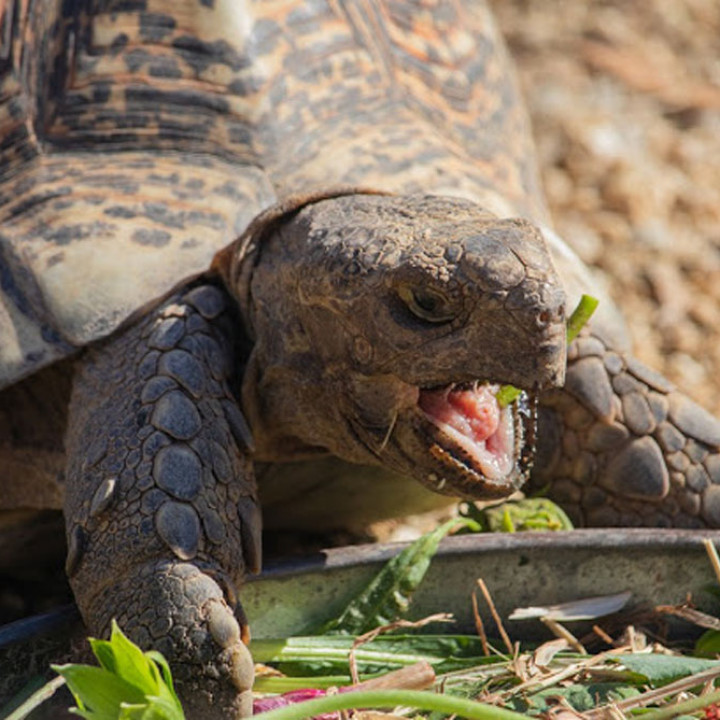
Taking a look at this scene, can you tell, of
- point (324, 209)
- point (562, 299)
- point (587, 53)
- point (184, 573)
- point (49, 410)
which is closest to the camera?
point (562, 299)

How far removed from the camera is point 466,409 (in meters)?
2.62

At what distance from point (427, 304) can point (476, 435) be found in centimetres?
29

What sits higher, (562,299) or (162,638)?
(562,299)

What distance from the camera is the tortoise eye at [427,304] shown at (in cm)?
242

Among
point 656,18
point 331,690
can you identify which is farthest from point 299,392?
point 656,18

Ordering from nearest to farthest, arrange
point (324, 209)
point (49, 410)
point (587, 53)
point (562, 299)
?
1. point (562, 299)
2. point (324, 209)
3. point (49, 410)
4. point (587, 53)

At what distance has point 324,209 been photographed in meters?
2.78

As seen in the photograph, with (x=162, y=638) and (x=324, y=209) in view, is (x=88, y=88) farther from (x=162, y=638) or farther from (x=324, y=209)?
(x=162, y=638)

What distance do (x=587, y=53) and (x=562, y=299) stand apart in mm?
5114

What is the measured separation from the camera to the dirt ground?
5.31 m

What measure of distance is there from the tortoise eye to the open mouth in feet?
0.67

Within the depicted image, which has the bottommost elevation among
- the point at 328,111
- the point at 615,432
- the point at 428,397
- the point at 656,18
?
the point at 656,18

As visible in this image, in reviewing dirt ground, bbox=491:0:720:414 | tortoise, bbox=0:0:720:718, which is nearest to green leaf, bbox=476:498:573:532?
tortoise, bbox=0:0:720:718

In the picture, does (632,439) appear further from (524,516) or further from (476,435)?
(476,435)
